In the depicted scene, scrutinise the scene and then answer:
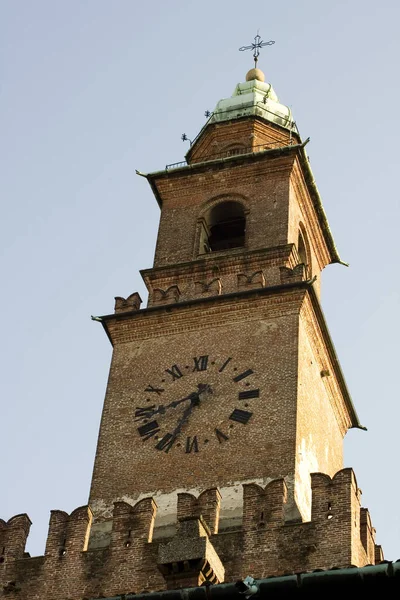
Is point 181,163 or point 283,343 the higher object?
point 181,163

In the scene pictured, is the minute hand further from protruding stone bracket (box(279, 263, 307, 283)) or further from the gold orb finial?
the gold orb finial

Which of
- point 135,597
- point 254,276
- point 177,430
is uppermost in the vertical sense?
point 254,276

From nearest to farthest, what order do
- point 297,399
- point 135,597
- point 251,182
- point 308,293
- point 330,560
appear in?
point 135,597
point 330,560
point 297,399
point 308,293
point 251,182

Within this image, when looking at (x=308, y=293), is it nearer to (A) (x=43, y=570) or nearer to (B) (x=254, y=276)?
(B) (x=254, y=276)

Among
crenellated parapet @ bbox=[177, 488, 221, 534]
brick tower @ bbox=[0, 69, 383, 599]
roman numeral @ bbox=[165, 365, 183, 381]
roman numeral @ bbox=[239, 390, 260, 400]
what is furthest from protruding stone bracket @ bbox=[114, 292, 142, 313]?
crenellated parapet @ bbox=[177, 488, 221, 534]

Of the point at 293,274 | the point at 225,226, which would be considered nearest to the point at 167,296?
the point at 293,274

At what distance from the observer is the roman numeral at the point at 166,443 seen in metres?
24.0

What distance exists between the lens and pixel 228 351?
25484mm

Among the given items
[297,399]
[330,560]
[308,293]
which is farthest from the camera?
[308,293]

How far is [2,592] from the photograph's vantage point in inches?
818

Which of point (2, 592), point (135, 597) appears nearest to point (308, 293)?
point (2, 592)

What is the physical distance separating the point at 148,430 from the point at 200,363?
185 centimetres

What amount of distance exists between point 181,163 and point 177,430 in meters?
9.19

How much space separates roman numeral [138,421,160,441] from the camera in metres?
24.3
